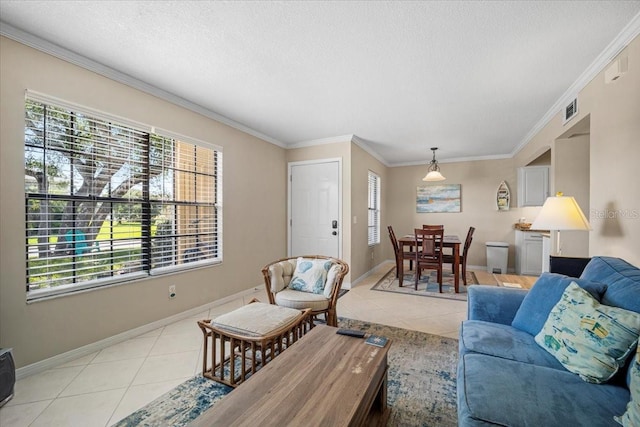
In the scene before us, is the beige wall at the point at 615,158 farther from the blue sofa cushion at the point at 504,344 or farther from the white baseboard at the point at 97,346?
the white baseboard at the point at 97,346

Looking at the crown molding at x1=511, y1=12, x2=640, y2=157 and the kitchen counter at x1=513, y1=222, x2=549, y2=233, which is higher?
the crown molding at x1=511, y1=12, x2=640, y2=157

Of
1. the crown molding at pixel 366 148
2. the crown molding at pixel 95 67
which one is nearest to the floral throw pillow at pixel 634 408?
the crown molding at pixel 95 67

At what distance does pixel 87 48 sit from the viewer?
2.13m

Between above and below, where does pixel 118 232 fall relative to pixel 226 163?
below

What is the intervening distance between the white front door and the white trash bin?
10.8 feet

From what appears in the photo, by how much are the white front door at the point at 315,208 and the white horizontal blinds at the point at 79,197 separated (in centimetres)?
247

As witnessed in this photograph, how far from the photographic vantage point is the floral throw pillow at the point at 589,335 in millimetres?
1173

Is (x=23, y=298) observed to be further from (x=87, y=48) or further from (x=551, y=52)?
(x=551, y=52)

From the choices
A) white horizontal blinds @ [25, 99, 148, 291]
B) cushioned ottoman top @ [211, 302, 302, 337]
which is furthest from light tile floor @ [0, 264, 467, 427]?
white horizontal blinds @ [25, 99, 148, 291]

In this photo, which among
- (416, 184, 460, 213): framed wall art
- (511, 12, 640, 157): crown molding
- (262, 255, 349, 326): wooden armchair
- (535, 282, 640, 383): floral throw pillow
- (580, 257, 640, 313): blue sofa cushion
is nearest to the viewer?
(535, 282, 640, 383): floral throw pillow

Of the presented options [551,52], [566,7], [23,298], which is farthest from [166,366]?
[551,52]

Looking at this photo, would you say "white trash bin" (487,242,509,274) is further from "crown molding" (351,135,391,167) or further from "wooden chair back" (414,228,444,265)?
"crown molding" (351,135,391,167)

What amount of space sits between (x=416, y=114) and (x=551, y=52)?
1462 mm

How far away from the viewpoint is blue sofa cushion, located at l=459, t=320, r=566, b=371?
1418mm
